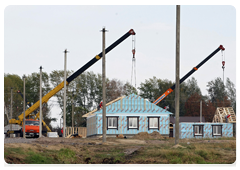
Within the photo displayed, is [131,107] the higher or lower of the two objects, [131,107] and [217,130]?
the higher

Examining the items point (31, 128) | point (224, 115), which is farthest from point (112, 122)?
point (224, 115)

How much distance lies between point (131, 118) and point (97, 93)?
37.4m

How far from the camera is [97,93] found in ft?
274

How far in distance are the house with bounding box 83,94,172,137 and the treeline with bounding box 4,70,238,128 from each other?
32068mm

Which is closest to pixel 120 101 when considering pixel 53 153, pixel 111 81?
pixel 53 153

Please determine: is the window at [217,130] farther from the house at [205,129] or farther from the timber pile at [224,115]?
the timber pile at [224,115]

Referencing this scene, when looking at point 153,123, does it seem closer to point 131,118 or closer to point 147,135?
point 131,118

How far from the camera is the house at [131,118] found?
45.9 metres

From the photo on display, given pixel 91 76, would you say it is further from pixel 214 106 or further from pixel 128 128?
pixel 128 128

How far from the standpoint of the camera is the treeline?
7950 cm

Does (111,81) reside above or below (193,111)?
above
